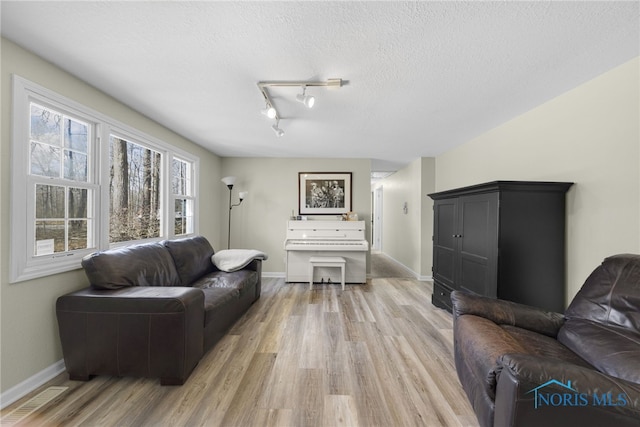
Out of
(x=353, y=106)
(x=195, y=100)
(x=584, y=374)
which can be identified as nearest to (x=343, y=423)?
(x=584, y=374)

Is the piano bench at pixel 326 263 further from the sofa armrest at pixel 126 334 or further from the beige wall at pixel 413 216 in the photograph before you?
the sofa armrest at pixel 126 334

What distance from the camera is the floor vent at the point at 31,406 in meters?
1.47

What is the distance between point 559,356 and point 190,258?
3.29 meters

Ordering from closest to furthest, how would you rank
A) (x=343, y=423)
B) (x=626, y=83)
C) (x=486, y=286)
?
(x=343, y=423)
(x=626, y=83)
(x=486, y=286)

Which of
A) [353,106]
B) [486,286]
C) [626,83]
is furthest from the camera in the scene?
[353,106]

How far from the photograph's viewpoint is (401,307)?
3.34 m

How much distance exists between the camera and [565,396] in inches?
36.3

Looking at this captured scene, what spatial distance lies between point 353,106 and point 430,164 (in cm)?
280

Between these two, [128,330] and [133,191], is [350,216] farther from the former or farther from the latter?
[128,330]

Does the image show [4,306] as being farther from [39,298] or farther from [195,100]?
[195,100]

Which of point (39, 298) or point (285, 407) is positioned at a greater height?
point (39, 298)

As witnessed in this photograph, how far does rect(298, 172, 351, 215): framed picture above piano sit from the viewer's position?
4941mm

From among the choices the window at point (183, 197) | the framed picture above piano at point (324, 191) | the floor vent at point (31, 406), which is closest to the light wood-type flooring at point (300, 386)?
the floor vent at point (31, 406)

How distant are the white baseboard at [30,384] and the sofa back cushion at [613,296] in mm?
3673
